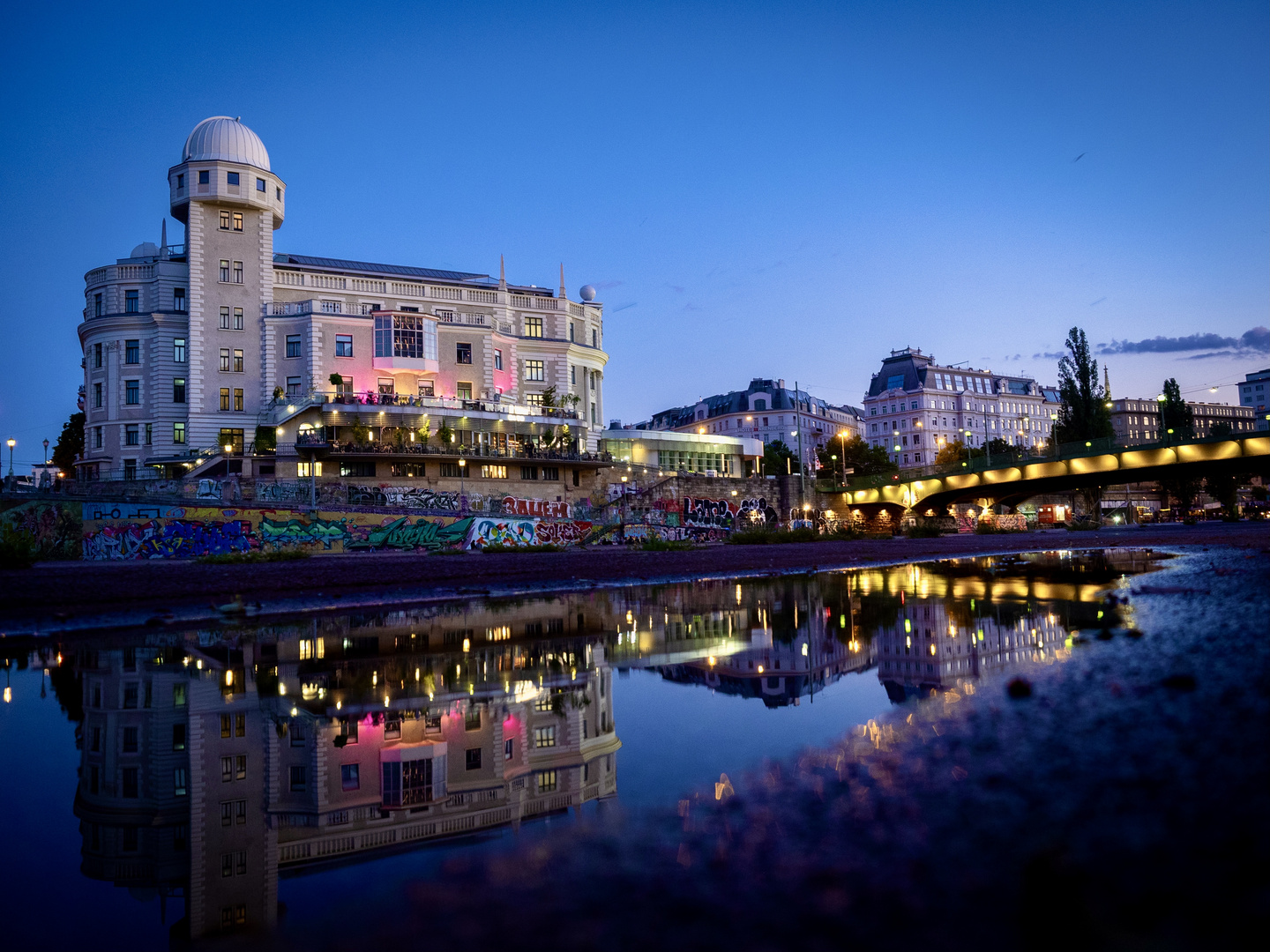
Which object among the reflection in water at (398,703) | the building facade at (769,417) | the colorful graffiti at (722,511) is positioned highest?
the building facade at (769,417)

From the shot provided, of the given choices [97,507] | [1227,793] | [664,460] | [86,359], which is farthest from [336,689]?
[664,460]

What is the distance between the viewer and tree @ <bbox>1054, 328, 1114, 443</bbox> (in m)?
85.1

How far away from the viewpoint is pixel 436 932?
3.90m

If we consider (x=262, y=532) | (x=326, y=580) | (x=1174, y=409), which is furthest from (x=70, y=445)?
(x=1174, y=409)

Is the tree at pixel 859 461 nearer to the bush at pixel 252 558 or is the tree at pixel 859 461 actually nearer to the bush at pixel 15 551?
the bush at pixel 252 558

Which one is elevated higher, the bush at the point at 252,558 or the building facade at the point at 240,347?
the building facade at the point at 240,347

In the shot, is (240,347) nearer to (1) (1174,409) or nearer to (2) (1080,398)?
(2) (1080,398)

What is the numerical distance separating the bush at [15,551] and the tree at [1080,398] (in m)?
87.2

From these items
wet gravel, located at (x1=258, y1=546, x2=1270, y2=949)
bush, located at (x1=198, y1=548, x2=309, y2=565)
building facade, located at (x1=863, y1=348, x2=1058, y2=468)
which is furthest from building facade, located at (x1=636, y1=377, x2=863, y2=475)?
wet gravel, located at (x1=258, y1=546, x2=1270, y2=949)

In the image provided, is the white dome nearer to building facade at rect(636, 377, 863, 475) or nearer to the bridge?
the bridge

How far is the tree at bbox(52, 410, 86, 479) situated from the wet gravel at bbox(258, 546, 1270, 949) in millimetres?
93649

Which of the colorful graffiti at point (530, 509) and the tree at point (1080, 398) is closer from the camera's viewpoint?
the colorful graffiti at point (530, 509)

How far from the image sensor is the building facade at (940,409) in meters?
157

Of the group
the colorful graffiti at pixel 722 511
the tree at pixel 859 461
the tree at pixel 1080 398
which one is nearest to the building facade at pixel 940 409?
the tree at pixel 859 461
